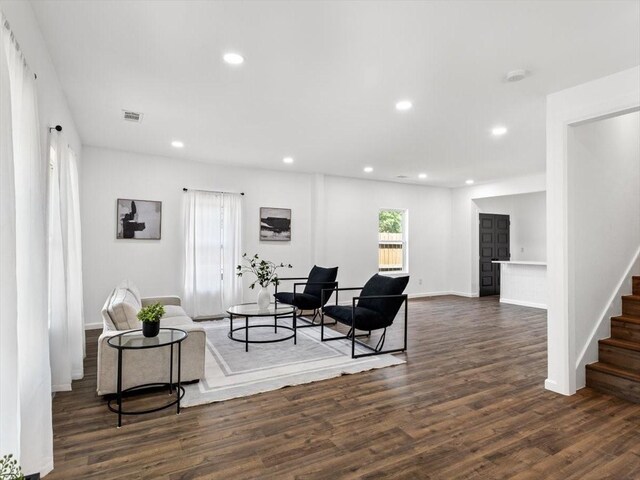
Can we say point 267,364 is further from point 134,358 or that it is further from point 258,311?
point 134,358

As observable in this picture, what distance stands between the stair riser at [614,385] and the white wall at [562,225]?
0.24m

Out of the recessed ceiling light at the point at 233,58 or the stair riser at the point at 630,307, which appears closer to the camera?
the recessed ceiling light at the point at 233,58

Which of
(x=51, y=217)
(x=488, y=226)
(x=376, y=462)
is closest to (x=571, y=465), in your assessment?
(x=376, y=462)

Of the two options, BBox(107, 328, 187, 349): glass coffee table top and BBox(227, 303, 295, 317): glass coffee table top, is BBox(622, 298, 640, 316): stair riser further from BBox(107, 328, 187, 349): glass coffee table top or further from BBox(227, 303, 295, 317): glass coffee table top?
BBox(107, 328, 187, 349): glass coffee table top

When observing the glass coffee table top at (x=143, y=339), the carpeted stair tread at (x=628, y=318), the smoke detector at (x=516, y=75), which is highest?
the smoke detector at (x=516, y=75)

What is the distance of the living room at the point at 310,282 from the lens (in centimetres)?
204

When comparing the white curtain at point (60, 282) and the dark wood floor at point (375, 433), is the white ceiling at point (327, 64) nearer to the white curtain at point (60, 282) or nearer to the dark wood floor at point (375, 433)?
the white curtain at point (60, 282)

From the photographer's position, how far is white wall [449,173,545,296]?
8.29m

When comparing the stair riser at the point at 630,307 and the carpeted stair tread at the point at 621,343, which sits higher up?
the stair riser at the point at 630,307

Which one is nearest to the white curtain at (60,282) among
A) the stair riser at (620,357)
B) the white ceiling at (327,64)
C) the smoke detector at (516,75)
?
the white ceiling at (327,64)

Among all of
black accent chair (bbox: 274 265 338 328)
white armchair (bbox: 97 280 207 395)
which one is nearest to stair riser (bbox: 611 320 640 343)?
black accent chair (bbox: 274 265 338 328)

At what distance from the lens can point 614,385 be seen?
302 centimetres

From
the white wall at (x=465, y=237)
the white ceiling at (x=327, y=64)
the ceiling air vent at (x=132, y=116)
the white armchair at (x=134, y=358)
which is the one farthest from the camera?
the white wall at (x=465, y=237)

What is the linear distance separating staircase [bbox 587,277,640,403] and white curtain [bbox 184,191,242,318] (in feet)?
16.3
